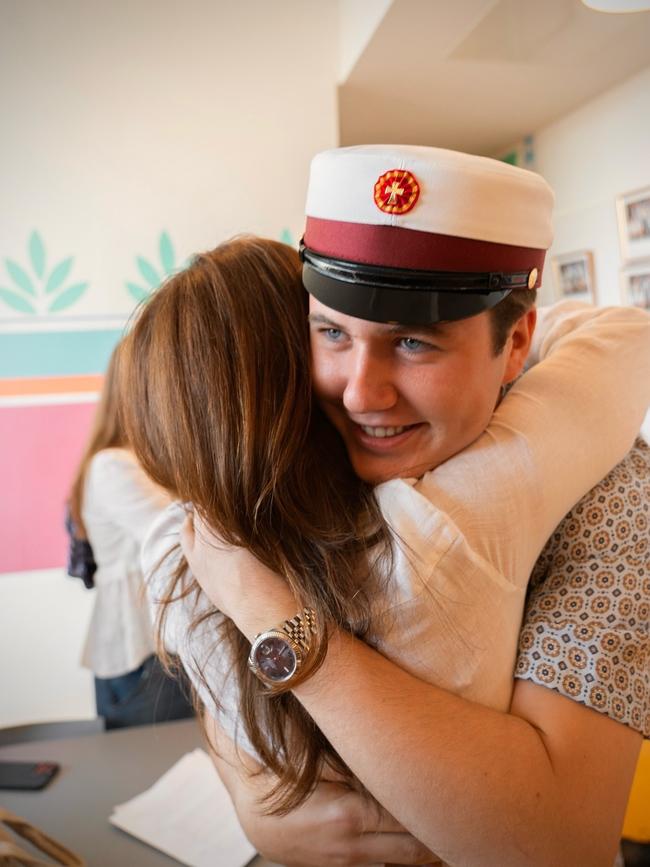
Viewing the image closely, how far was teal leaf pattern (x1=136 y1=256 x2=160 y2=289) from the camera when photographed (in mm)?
2605

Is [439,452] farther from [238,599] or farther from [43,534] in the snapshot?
[43,534]

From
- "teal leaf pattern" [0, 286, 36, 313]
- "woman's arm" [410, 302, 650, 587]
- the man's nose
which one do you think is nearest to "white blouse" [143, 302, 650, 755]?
"woman's arm" [410, 302, 650, 587]

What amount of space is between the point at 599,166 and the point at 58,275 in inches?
77.5

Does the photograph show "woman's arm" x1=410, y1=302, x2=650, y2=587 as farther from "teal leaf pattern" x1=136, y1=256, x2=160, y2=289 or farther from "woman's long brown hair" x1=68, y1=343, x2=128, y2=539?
"teal leaf pattern" x1=136, y1=256, x2=160, y2=289

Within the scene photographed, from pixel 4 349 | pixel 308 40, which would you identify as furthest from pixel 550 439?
pixel 4 349

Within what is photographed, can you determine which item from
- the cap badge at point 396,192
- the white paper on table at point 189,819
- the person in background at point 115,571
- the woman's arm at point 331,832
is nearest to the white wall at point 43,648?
the person in background at point 115,571

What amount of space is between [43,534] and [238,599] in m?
2.12

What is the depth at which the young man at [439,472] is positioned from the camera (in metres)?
0.72

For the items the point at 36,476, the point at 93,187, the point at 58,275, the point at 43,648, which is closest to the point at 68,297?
the point at 58,275

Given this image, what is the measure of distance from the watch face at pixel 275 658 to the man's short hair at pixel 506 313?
46 cm

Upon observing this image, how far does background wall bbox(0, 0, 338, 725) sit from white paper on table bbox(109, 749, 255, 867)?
4.97 feet

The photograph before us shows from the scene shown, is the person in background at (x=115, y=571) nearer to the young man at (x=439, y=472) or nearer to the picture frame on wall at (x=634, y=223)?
the young man at (x=439, y=472)

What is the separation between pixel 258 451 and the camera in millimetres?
841

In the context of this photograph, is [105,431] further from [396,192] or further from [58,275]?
[396,192]
